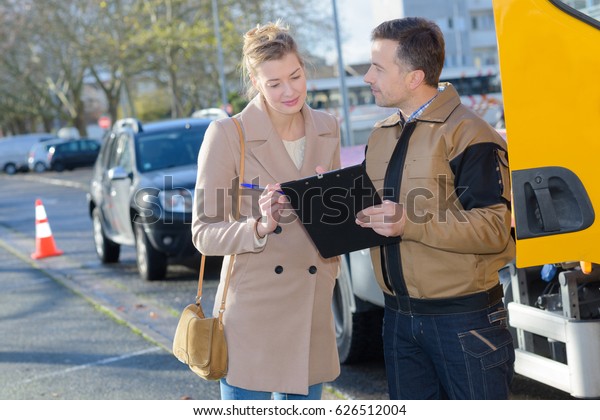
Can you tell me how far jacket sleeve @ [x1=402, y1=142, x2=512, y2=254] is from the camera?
283 cm

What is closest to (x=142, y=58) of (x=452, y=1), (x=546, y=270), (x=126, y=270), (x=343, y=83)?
(x=343, y=83)

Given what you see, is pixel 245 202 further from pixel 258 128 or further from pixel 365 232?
pixel 365 232

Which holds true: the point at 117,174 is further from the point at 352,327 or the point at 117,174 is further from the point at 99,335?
the point at 352,327

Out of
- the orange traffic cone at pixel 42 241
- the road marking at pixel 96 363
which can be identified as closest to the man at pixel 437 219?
the road marking at pixel 96 363

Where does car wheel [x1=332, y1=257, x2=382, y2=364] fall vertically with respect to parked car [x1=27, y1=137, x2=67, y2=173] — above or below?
below

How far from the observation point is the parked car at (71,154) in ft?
153

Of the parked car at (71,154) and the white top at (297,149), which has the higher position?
the white top at (297,149)

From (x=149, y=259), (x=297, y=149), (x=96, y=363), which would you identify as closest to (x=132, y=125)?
(x=149, y=259)

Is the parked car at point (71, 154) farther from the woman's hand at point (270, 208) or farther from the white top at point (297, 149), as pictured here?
the woman's hand at point (270, 208)

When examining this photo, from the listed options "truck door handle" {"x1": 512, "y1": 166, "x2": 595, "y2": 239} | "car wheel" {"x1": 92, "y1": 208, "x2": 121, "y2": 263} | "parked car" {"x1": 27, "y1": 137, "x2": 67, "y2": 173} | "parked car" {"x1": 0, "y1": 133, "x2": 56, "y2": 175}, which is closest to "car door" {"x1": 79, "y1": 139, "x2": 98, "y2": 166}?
"parked car" {"x1": 27, "y1": 137, "x2": 67, "y2": 173}

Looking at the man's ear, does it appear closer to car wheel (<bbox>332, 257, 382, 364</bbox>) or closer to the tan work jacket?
the tan work jacket

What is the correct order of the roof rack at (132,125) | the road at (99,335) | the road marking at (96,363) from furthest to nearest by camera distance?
the roof rack at (132,125), the road marking at (96,363), the road at (99,335)

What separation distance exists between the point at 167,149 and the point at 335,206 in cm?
793

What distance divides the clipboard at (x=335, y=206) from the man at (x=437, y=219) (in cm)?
6
